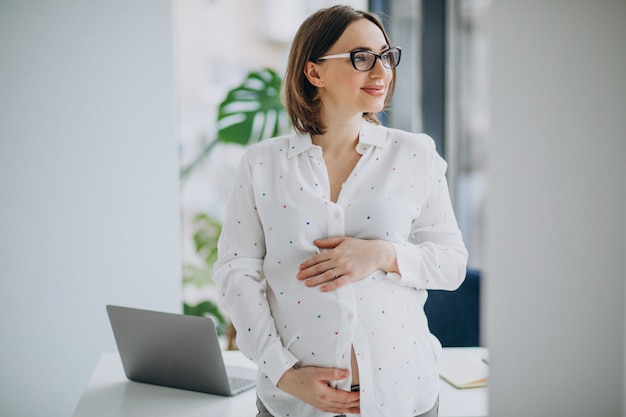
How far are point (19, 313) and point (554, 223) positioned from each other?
2791 millimetres

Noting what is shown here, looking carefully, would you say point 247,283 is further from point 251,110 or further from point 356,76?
point 251,110

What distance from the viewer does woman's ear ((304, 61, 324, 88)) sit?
5.10 ft

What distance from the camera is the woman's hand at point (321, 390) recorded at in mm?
1314

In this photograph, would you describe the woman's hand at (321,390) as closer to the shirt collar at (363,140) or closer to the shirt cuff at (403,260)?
the shirt cuff at (403,260)

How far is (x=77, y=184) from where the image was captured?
9.57 feet

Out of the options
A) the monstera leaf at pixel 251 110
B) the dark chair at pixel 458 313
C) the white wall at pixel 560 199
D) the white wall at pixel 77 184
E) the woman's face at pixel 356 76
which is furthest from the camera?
the monstera leaf at pixel 251 110

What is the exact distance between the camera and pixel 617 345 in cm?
50

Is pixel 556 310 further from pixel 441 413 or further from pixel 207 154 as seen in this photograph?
pixel 207 154

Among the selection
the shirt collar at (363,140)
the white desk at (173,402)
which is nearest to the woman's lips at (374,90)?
the shirt collar at (363,140)

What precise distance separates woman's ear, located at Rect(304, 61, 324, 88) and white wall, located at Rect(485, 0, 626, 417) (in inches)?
42.1

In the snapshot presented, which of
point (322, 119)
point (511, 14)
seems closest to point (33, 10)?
point (322, 119)

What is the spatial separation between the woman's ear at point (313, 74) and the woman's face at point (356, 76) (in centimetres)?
2

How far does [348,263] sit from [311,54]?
52 cm

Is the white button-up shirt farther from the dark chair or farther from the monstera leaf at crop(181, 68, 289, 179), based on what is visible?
the monstera leaf at crop(181, 68, 289, 179)
